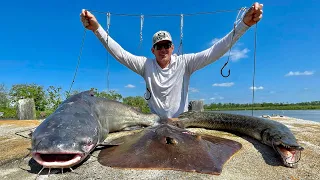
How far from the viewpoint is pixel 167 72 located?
5.65 m

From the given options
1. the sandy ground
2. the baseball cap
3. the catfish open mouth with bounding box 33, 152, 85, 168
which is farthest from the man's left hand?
the catfish open mouth with bounding box 33, 152, 85, 168

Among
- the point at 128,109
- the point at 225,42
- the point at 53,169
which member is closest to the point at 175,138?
the point at 53,169

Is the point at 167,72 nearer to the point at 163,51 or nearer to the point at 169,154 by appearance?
the point at 163,51

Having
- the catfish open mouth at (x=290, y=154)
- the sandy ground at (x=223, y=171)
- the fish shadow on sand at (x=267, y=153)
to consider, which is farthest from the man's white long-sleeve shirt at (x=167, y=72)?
the catfish open mouth at (x=290, y=154)

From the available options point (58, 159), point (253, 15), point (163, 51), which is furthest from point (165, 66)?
point (58, 159)

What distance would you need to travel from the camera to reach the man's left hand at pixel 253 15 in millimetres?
4418

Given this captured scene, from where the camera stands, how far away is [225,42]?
5227mm

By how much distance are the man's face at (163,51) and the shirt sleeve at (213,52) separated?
427 millimetres

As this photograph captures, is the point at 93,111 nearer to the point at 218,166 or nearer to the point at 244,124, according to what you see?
the point at 218,166

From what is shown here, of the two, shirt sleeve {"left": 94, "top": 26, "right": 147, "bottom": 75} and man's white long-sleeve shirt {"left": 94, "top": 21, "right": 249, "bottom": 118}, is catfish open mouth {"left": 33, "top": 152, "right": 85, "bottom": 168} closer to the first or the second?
man's white long-sleeve shirt {"left": 94, "top": 21, "right": 249, "bottom": 118}

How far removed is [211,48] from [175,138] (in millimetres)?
3046

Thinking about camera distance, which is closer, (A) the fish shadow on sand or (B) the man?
(A) the fish shadow on sand

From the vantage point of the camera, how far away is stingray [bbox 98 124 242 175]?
253cm

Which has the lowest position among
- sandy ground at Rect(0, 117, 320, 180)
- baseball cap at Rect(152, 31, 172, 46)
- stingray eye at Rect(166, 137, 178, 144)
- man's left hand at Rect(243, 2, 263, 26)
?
sandy ground at Rect(0, 117, 320, 180)
